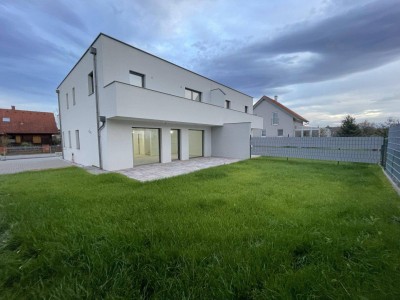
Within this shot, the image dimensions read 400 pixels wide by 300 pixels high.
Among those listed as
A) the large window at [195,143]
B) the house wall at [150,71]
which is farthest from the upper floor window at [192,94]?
the large window at [195,143]

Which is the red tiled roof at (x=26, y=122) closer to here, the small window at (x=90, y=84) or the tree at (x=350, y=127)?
the small window at (x=90, y=84)

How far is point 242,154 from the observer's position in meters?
12.9

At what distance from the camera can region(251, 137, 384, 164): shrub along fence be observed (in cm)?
882

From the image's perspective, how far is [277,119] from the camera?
26609 mm

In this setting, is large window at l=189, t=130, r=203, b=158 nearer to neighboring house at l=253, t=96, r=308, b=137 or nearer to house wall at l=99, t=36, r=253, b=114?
house wall at l=99, t=36, r=253, b=114

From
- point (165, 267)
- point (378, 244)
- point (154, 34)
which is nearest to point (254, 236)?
point (165, 267)

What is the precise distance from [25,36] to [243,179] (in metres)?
13.4

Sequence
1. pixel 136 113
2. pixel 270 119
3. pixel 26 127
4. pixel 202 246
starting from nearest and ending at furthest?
1. pixel 202 246
2. pixel 136 113
3. pixel 26 127
4. pixel 270 119

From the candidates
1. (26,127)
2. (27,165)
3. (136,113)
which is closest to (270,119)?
(136,113)

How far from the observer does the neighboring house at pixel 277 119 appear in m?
25.7

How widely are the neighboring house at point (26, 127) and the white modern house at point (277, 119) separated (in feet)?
97.1

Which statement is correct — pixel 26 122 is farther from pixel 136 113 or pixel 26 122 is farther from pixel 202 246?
pixel 202 246

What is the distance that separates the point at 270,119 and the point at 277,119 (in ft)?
3.20

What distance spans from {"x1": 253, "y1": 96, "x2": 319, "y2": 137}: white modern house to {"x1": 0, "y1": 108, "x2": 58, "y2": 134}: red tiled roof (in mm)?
29692
